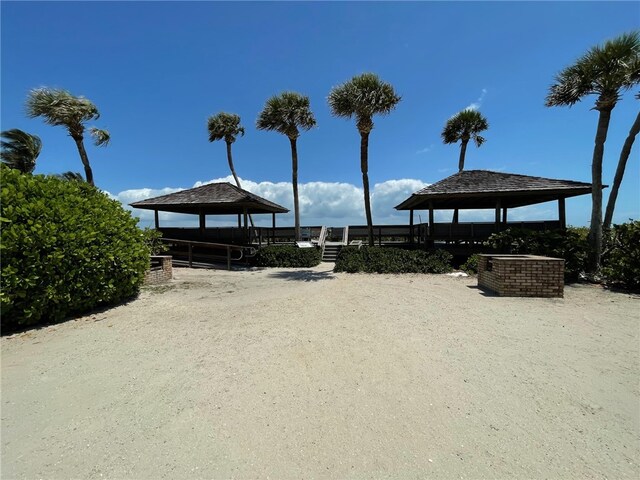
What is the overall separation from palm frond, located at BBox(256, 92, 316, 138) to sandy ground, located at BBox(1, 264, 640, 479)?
14.0 metres

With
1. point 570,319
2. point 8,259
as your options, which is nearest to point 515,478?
point 570,319

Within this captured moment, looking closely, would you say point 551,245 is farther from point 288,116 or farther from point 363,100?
point 288,116

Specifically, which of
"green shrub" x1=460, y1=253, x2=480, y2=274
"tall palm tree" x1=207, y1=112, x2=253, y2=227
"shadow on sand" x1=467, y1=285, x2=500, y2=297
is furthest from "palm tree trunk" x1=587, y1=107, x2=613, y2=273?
"tall palm tree" x1=207, y1=112, x2=253, y2=227

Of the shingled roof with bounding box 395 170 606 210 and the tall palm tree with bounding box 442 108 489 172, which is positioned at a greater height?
the tall palm tree with bounding box 442 108 489 172

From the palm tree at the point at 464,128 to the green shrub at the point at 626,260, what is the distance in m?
15.1

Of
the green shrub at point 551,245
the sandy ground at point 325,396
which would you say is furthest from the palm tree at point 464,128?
the sandy ground at point 325,396

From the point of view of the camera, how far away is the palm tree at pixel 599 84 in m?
8.92

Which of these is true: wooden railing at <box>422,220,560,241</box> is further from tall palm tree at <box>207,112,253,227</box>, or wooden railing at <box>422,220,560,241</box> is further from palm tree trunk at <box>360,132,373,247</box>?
tall palm tree at <box>207,112,253,227</box>

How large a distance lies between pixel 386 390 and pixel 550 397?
1448 millimetres

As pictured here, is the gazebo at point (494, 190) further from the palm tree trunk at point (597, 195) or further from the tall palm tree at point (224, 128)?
the tall palm tree at point (224, 128)

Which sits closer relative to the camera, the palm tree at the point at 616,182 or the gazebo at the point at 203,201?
the palm tree at the point at 616,182

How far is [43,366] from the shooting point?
3.29 meters

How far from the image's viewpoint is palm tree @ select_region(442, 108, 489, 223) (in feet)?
68.0

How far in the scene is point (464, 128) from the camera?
21.0 metres
